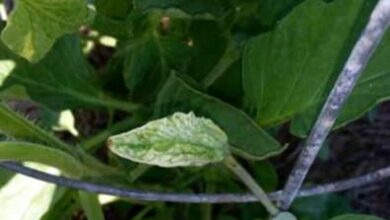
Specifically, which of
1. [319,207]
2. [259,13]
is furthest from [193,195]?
[319,207]

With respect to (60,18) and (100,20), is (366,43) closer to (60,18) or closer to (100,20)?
(60,18)

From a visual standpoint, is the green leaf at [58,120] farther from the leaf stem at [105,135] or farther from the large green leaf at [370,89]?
the large green leaf at [370,89]

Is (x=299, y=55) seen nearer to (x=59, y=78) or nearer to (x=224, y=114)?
(x=224, y=114)

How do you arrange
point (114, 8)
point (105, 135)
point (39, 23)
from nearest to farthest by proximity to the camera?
1. point (39, 23)
2. point (114, 8)
3. point (105, 135)

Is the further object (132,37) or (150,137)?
(132,37)

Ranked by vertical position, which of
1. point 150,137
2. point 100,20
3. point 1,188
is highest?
point 150,137

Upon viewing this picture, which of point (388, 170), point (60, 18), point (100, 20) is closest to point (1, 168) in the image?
point (100, 20)
